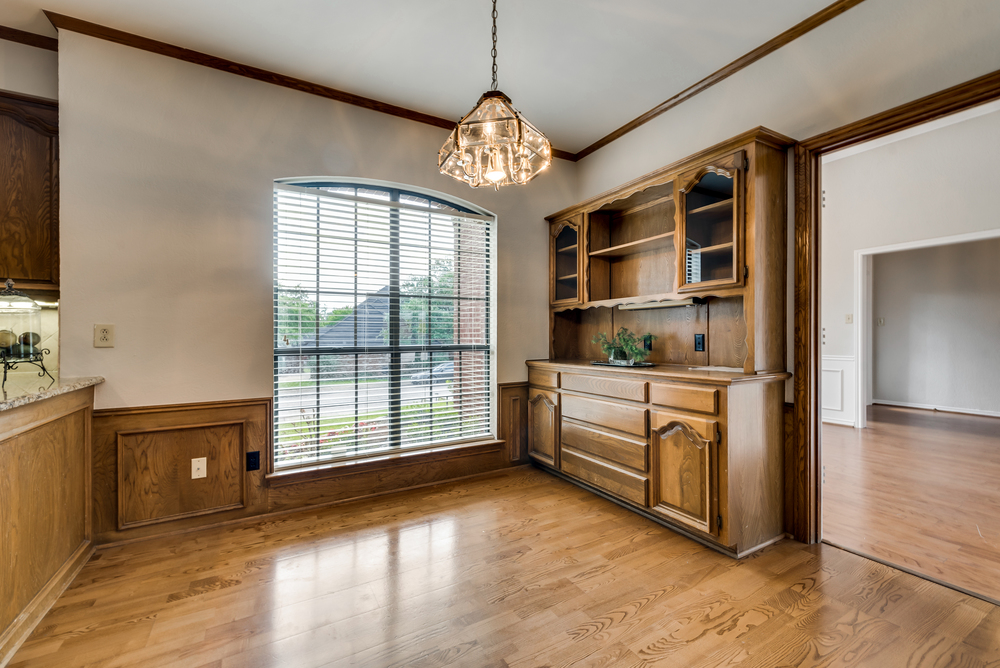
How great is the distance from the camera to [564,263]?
154 inches

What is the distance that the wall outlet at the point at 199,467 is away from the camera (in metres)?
2.62

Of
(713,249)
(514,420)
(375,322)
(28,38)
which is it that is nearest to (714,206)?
(713,249)

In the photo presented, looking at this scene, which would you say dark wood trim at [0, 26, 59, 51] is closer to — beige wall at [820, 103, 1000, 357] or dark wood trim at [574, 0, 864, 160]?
dark wood trim at [574, 0, 864, 160]

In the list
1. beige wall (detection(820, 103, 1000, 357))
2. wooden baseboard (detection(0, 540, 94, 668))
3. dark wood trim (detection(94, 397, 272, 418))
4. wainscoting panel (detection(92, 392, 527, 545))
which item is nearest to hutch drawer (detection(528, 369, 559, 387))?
wainscoting panel (detection(92, 392, 527, 545))

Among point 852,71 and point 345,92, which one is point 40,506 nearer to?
point 345,92

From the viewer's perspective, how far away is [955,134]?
14.1 ft

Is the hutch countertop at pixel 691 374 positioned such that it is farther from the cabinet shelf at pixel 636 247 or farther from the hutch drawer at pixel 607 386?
the cabinet shelf at pixel 636 247

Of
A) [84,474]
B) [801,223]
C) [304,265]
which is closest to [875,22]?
[801,223]

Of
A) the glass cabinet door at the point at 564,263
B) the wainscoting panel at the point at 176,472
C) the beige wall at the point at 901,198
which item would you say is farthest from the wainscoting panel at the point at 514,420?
the beige wall at the point at 901,198

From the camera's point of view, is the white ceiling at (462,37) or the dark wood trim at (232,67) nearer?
the white ceiling at (462,37)

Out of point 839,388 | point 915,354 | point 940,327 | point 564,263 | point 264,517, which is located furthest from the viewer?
point 915,354

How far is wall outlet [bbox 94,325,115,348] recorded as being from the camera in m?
2.41

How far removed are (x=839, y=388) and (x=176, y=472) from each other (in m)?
6.52

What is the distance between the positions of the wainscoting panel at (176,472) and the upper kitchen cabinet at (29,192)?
40.2 inches
